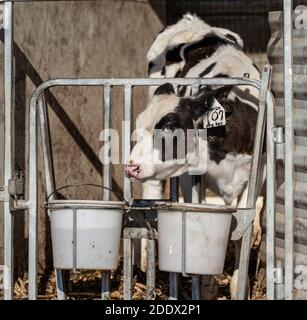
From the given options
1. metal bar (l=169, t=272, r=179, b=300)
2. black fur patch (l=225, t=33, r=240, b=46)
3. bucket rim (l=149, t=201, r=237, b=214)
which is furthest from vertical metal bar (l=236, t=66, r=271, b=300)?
black fur patch (l=225, t=33, r=240, b=46)

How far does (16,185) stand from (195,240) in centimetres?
115

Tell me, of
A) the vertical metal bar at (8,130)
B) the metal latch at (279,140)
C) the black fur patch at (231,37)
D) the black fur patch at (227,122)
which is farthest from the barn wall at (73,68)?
the metal latch at (279,140)

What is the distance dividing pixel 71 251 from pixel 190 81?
120cm

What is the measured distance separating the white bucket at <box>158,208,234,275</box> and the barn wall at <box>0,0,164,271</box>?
1600 millimetres

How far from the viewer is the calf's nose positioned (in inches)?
259

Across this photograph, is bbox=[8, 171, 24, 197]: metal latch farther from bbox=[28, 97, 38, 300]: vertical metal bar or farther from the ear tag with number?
the ear tag with number

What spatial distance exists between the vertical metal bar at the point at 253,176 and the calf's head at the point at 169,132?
787 mm

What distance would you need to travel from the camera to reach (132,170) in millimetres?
6625

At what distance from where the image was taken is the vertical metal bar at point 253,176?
6.11m

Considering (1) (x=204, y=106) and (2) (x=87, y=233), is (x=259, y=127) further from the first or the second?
(2) (x=87, y=233)

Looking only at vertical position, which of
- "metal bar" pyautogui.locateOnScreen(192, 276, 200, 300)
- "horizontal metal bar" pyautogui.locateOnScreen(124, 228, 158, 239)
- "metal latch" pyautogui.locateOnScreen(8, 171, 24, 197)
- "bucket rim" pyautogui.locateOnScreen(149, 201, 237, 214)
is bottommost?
"metal bar" pyautogui.locateOnScreen(192, 276, 200, 300)

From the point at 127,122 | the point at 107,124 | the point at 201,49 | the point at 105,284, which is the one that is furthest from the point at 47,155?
the point at 201,49

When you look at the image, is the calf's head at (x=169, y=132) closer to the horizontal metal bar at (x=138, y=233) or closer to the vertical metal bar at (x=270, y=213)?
the horizontal metal bar at (x=138, y=233)
